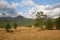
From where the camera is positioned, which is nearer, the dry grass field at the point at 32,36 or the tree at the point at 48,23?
the dry grass field at the point at 32,36

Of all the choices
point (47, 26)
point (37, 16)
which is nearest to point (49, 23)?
point (47, 26)

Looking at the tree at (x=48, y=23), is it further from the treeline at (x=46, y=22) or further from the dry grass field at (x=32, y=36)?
the dry grass field at (x=32, y=36)

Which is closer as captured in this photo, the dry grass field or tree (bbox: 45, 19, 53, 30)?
the dry grass field

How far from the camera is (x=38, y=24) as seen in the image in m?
81.3

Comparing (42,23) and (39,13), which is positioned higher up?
(39,13)

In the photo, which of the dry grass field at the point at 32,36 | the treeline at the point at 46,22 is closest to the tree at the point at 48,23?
the treeline at the point at 46,22

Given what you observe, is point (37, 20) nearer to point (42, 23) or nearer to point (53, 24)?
point (42, 23)

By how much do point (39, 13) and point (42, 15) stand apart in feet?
7.21

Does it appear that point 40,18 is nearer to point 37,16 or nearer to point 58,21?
point 37,16

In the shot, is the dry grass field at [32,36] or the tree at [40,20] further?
the tree at [40,20]

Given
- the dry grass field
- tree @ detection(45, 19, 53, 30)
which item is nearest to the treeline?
tree @ detection(45, 19, 53, 30)

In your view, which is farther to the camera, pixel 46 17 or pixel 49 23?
pixel 46 17

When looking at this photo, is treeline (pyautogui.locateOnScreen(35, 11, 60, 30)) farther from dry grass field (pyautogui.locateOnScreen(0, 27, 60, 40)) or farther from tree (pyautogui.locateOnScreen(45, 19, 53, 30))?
dry grass field (pyautogui.locateOnScreen(0, 27, 60, 40))

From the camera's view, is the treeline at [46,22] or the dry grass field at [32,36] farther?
the treeline at [46,22]
